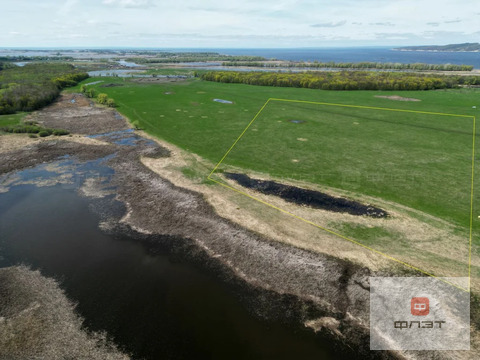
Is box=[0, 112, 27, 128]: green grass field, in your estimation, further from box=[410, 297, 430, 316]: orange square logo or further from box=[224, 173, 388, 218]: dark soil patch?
box=[410, 297, 430, 316]: orange square logo

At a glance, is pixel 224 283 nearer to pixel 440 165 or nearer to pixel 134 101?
pixel 440 165

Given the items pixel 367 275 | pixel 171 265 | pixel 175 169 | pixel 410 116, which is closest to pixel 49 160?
pixel 175 169

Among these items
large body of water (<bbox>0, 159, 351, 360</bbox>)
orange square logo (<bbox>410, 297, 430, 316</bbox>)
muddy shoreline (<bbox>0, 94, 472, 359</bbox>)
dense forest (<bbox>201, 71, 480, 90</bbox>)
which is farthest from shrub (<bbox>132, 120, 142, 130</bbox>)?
dense forest (<bbox>201, 71, 480, 90</bbox>)

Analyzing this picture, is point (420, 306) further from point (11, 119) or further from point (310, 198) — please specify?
point (11, 119)

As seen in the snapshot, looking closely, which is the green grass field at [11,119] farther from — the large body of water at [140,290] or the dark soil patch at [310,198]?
the dark soil patch at [310,198]

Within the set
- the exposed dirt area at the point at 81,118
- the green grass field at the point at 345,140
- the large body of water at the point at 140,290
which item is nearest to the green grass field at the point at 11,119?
the exposed dirt area at the point at 81,118

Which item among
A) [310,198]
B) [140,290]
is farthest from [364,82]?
[140,290]

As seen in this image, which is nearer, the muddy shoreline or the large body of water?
the large body of water
